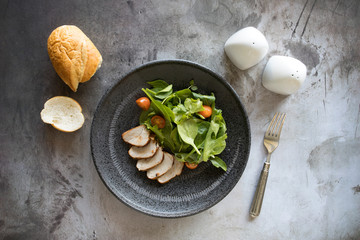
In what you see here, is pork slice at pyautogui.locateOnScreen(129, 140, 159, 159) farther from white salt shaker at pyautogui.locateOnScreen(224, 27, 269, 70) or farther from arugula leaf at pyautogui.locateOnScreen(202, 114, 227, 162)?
white salt shaker at pyautogui.locateOnScreen(224, 27, 269, 70)

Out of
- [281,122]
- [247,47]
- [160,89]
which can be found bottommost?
[281,122]

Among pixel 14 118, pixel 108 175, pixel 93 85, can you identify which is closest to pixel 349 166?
pixel 108 175

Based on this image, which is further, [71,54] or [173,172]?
[173,172]

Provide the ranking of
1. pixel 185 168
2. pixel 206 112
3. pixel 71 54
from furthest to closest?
1. pixel 185 168
2. pixel 206 112
3. pixel 71 54

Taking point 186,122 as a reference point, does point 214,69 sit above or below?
above

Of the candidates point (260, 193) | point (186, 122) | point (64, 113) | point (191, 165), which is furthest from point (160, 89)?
point (260, 193)

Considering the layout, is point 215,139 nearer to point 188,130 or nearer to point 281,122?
point 188,130

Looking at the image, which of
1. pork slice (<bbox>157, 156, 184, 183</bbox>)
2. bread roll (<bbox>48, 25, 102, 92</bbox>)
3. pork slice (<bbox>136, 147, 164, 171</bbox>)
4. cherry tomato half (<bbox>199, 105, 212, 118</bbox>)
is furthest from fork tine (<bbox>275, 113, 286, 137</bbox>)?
bread roll (<bbox>48, 25, 102, 92</bbox>)
